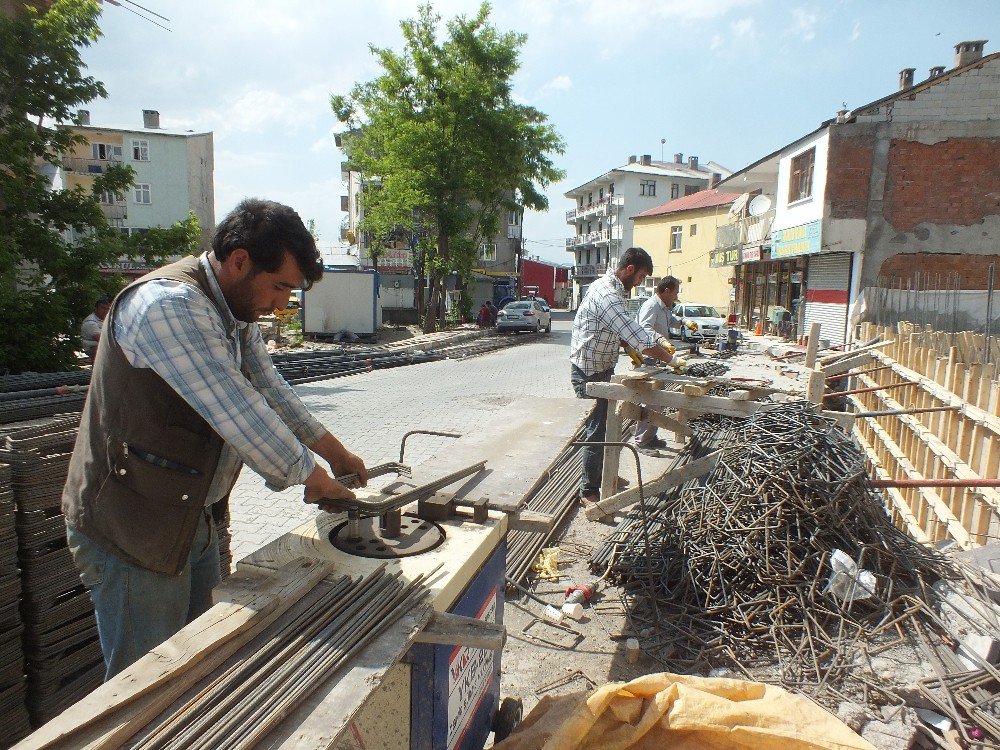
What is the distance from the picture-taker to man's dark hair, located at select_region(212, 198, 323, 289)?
6.12ft

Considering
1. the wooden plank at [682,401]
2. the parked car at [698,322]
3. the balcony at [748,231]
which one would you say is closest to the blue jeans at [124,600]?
the wooden plank at [682,401]

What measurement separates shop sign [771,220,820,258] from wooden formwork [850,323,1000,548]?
492 inches

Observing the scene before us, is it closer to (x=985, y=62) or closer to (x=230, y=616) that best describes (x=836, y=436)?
(x=230, y=616)

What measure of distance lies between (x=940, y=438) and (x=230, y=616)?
5.33m

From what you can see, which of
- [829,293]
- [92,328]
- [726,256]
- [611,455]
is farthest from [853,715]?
[726,256]

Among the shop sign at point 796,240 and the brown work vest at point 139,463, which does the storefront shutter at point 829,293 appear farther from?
the brown work vest at point 139,463

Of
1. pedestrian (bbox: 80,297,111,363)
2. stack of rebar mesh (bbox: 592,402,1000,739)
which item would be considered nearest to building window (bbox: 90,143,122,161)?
pedestrian (bbox: 80,297,111,363)

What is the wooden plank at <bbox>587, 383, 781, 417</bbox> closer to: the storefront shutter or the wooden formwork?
the wooden formwork

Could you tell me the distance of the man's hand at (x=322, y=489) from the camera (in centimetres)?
186

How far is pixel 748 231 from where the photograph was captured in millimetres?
25719

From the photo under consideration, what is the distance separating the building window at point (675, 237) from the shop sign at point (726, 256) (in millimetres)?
9358

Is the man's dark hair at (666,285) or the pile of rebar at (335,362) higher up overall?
the man's dark hair at (666,285)

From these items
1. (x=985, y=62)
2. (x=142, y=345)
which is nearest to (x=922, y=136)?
(x=985, y=62)

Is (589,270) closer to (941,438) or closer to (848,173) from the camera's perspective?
(848,173)
